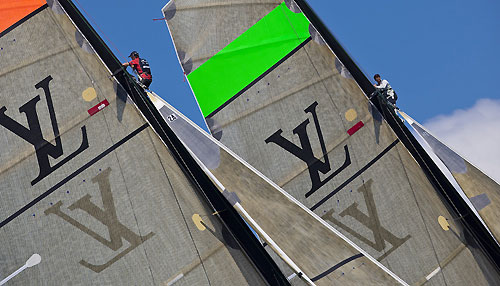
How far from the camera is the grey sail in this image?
552 inches

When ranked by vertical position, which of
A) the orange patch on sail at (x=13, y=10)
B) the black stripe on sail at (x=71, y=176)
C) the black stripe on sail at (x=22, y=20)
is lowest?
the black stripe on sail at (x=71, y=176)

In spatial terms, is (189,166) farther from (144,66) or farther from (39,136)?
(39,136)

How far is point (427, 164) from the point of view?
17.5 meters

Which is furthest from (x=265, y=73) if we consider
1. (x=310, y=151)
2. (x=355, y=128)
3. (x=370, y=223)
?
(x=370, y=223)

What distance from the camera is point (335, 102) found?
18.0 meters

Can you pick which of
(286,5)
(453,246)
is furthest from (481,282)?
(286,5)

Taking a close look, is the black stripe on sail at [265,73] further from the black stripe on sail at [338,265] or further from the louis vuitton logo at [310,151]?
the black stripe on sail at [338,265]

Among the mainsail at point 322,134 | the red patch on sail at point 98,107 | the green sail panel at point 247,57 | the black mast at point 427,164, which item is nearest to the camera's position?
the red patch on sail at point 98,107

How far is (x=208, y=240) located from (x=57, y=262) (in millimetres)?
2528

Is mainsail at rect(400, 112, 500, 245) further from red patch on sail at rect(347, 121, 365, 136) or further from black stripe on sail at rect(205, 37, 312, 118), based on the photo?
black stripe on sail at rect(205, 37, 312, 118)

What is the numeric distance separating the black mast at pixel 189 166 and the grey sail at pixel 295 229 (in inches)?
22.2

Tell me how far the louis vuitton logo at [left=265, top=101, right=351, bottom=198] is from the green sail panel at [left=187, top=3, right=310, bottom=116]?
4.16 ft

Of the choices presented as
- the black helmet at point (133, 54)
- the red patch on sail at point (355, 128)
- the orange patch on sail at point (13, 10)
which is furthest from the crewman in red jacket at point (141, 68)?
the red patch on sail at point (355, 128)

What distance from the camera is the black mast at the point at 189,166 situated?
15.0 meters
